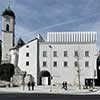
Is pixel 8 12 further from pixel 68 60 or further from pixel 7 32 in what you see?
pixel 68 60

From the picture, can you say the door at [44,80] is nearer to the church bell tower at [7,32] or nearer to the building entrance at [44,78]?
the building entrance at [44,78]

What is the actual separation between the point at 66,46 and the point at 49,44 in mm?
4395

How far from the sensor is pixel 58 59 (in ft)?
150

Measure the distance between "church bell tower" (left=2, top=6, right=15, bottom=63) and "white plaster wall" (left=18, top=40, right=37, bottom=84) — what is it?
6356mm

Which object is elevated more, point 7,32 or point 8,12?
point 8,12

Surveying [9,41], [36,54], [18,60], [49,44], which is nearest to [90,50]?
[49,44]

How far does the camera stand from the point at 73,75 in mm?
44750

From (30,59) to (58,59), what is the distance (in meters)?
7.32

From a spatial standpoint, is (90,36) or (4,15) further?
(4,15)

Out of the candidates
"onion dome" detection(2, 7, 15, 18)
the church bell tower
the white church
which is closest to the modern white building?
the white church

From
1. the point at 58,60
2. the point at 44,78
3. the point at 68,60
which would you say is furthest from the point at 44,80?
the point at 68,60

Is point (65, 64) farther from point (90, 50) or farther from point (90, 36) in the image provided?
point (90, 36)

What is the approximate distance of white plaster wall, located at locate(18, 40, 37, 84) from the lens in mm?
46062

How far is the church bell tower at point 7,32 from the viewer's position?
52469mm
